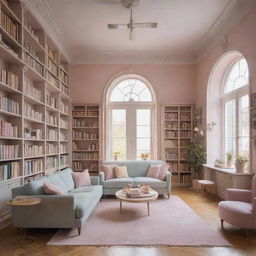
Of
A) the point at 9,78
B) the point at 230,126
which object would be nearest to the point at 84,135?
the point at 9,78

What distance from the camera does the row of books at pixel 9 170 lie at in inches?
153

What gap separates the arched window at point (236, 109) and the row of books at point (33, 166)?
4.55 meters

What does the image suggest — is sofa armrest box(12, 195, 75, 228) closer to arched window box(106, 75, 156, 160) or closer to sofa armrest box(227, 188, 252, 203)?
sofa armrest box(227, 188, 252, 203)

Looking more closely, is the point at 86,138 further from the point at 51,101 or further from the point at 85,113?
the point at 51,101

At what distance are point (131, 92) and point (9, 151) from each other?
15.8 feet

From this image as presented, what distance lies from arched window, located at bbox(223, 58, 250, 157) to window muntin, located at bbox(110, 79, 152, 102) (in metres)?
2.54

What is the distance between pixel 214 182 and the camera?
20.6 ft

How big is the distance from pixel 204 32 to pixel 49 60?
4.01 m

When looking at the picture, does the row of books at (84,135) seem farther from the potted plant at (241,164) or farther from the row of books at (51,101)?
the potted plant at (241,164)

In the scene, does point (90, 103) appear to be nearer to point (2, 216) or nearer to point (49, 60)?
point (49, 60)

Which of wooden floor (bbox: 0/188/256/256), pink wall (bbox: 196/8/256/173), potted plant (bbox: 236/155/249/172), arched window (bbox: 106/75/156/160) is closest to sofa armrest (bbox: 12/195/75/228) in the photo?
wooden floor (bbox: 0/188/256/256)

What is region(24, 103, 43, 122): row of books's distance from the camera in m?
4.69

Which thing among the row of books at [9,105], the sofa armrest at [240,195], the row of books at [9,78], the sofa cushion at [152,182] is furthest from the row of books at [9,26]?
Answer: the sofa armrest at [240,195]

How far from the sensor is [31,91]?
4.90m
